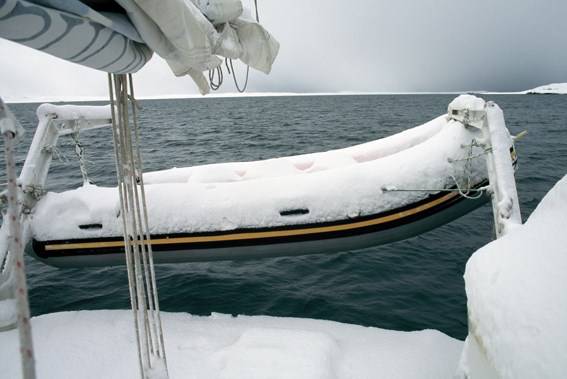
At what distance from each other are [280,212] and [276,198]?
0.65 feet

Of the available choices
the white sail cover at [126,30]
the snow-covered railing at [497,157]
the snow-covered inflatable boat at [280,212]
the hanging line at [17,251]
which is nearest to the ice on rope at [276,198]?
the snow-covered inflatable boat at [280,212]

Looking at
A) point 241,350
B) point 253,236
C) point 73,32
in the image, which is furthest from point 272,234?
point 73,32

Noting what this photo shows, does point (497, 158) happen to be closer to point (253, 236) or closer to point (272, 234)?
point (272, 234)

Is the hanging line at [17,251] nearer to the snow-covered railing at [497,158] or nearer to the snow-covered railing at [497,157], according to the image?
the snow-covered railing at [497,158]

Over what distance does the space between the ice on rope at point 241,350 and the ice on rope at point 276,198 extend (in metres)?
1.32

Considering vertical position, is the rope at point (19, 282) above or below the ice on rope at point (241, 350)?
above

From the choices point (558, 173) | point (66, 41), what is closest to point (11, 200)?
point (66, 41)

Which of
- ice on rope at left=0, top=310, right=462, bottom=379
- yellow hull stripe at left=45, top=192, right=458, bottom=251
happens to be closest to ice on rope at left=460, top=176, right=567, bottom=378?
ice on rope at left=0, top=310, right=462, bottom=379

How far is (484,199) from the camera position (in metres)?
4.84

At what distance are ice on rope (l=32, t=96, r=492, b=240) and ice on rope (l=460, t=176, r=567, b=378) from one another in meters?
2.38

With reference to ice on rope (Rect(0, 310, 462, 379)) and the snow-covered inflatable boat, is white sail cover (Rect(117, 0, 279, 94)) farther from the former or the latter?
ice on rope (Rect(0, 310, 462, 379))

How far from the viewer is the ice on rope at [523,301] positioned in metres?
1.47

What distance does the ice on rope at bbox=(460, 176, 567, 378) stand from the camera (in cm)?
147

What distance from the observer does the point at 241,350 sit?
2777 mm
